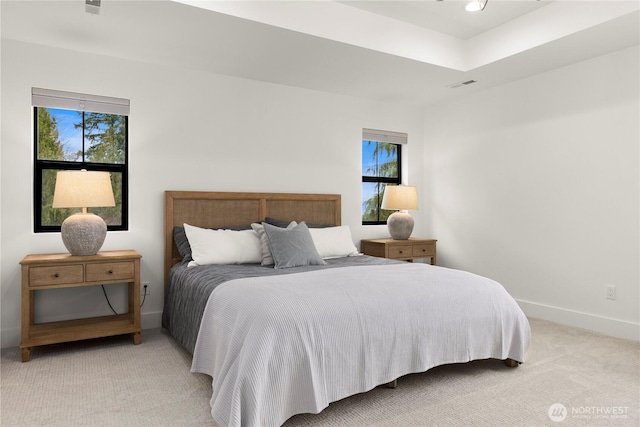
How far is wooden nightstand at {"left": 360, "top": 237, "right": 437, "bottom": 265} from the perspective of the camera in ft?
15.0

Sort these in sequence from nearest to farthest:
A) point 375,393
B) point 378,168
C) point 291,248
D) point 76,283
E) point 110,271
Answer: point 375,393
point 76,283
point 110,271
point 291,248
point 378,168

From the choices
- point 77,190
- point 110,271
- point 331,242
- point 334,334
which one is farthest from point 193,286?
point 331,242

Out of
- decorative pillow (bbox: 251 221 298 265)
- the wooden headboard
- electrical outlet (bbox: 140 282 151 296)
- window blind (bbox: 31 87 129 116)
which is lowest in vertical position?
electrical outlet (bbox: 140 282 151 296)

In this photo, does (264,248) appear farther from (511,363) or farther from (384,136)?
(384,136)

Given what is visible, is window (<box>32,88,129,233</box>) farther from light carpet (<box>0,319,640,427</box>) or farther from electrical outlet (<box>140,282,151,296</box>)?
light carpet (<box>0,319,640,427</box>)

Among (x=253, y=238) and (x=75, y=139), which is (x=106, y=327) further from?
(x=75, y=139)

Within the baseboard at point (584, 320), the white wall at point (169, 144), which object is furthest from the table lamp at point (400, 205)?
the baseboard at point (584, 320)

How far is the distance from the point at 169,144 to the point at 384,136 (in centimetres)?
249

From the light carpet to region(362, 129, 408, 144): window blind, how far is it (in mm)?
2848

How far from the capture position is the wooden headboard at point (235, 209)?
3781 mm

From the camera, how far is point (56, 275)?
3012 mm

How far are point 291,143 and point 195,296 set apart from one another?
214cm

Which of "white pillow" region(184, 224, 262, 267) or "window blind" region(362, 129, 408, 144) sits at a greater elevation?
"window blind" region(362, 129, 408, 144)

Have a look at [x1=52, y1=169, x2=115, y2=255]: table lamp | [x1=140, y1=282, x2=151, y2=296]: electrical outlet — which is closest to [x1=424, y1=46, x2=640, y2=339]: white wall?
[x1=140, y1=282, x2=151, y2=296]: electrical outlet
